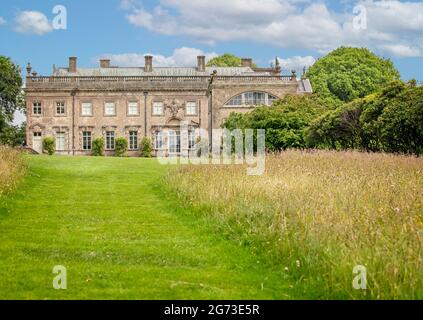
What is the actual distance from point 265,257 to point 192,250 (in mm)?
1175

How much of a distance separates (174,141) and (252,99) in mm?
7660

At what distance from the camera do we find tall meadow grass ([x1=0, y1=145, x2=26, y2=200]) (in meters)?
13.8

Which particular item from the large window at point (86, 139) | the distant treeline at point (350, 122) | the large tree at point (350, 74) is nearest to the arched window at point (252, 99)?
the distant treeline at point (350, 122)

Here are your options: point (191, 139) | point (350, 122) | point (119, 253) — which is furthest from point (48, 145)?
point (119, 253)

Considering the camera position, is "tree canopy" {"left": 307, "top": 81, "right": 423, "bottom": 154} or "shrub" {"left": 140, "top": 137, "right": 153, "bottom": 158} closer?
"tree canopy" {"left": 307, "top": 81, "right": 423, "bottom": 154}

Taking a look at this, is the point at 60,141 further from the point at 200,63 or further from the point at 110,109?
the point at 200,63

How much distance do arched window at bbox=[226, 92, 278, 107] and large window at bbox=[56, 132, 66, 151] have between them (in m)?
14.5

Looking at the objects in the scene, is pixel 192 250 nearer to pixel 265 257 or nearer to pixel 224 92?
pixel 265 257

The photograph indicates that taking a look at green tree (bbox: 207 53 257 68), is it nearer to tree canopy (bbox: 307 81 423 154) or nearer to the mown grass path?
tree canopy (bbox: 307 81 423 154)

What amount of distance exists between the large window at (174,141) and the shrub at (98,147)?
578 centimetres

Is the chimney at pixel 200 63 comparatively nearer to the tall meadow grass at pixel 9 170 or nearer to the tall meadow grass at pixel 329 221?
the tall meadow grass at pixel 9 170

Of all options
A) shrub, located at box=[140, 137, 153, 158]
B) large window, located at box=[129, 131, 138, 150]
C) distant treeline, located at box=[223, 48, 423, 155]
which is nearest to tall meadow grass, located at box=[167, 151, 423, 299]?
distant treeline, located at box=[223, 48, 423, 155]

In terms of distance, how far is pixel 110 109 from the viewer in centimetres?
5369
